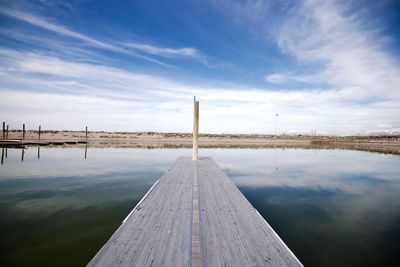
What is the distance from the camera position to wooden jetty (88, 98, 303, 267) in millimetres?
2895

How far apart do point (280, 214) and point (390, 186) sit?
24.8ft

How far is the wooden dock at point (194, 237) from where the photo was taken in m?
2.89

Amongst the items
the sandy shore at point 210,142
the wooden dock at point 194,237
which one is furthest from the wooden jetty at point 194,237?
the sandy shore at point 210,142

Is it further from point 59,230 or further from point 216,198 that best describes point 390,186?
point 59,230

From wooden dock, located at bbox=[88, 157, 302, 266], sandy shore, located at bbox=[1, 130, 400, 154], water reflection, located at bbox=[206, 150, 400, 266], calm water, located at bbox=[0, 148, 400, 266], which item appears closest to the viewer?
wooden dock, located at bbox=[88, 157, 302, 266]

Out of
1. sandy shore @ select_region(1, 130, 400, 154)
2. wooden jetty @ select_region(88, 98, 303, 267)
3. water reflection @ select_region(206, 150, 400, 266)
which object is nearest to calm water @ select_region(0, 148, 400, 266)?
water reflection @ select_region(206, 150, 400, 266)

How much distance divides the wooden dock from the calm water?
990 millimetres

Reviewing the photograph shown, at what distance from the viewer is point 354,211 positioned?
6738mm

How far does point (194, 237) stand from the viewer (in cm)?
348

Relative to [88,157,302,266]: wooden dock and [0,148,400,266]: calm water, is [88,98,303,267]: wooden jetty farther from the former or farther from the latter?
[0,148,400,266]: calm water

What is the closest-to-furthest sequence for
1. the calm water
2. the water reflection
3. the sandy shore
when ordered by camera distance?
the calm water → the water reflection → the sandy shore

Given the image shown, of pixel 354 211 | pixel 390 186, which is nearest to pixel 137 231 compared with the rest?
pixel 354 211

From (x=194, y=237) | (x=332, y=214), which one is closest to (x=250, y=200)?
Result: (x=332, y=214)

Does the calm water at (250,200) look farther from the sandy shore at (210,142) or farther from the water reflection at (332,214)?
the sandy shore at (210,142)
